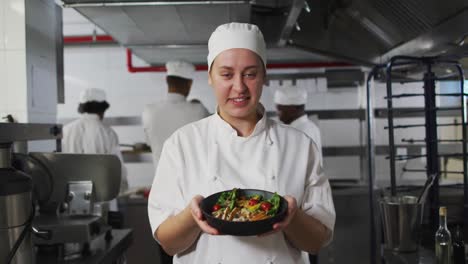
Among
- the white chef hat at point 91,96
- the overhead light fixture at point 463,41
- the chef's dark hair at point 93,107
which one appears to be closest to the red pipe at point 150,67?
the white chef hat at point 91,96

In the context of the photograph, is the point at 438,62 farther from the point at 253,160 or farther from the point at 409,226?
the point at 253,160

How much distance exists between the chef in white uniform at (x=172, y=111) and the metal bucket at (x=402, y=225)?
1398 millimetres

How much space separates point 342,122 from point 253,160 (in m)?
3.31

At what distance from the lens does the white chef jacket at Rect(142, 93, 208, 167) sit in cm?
296

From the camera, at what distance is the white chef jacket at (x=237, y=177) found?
1.21 metres

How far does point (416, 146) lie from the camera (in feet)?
13.6

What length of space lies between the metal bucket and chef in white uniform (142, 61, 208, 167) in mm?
1398

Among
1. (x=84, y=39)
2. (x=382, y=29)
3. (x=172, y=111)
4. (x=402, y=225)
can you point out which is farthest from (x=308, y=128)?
(x=84, y=39)

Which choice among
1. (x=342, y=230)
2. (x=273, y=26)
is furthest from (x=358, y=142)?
(x=273, y=26)

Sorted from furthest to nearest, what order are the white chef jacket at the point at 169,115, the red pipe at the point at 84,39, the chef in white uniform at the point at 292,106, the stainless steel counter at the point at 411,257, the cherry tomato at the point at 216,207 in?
the red pipe at the point at 84,39
the chef in white uniform at the point at 292,106
the white chef jacket at the point at 169,115
the stainless steel counter at the point at 411,257
the cherry tomato at the point at 216,207

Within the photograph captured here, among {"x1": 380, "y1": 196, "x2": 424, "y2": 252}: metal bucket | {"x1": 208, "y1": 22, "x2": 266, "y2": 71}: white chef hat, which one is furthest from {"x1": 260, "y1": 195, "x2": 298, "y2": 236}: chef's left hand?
{"x1": 380, "y1": 196, "x2": 424, "y2": 252}: metal bucket

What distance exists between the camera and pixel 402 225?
210 centimetres

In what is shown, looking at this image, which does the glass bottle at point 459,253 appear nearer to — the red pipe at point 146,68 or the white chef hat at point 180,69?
the white chef hat at point 180,69

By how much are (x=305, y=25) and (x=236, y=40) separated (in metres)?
2.19
